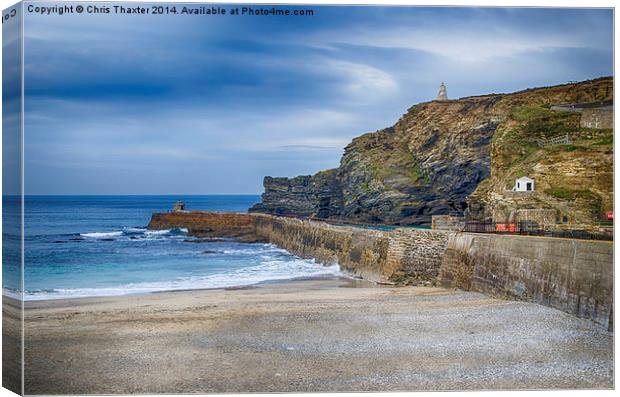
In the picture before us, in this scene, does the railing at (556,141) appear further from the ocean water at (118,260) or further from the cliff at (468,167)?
the ocean water at (118,260)

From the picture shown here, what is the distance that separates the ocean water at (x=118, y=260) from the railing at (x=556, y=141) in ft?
23.3

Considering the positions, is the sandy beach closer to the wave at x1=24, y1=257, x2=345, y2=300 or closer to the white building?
the wave at x1=24, y1=257, x2=345, y2=300

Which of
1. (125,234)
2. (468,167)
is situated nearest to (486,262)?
(125,234)

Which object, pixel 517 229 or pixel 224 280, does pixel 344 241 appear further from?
pixel 517 229

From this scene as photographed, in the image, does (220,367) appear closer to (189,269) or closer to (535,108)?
(189,269)

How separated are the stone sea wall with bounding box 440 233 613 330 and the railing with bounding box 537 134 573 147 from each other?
5.42 m

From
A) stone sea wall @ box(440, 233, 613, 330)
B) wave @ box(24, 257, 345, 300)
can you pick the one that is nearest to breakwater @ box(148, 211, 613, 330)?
stone sea wall @ box(440, 233, 613, 330)

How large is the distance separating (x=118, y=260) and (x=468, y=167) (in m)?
23.4

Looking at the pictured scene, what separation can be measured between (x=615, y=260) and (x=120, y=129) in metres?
7.63

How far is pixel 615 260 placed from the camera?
31.5 feet

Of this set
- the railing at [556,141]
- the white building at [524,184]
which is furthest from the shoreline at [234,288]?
the railing at [556,141]

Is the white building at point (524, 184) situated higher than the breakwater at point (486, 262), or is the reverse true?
the white building at point (524, 184)

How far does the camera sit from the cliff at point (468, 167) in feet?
48.7

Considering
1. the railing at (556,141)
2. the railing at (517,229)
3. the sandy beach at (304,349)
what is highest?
the railing at (556,141)
